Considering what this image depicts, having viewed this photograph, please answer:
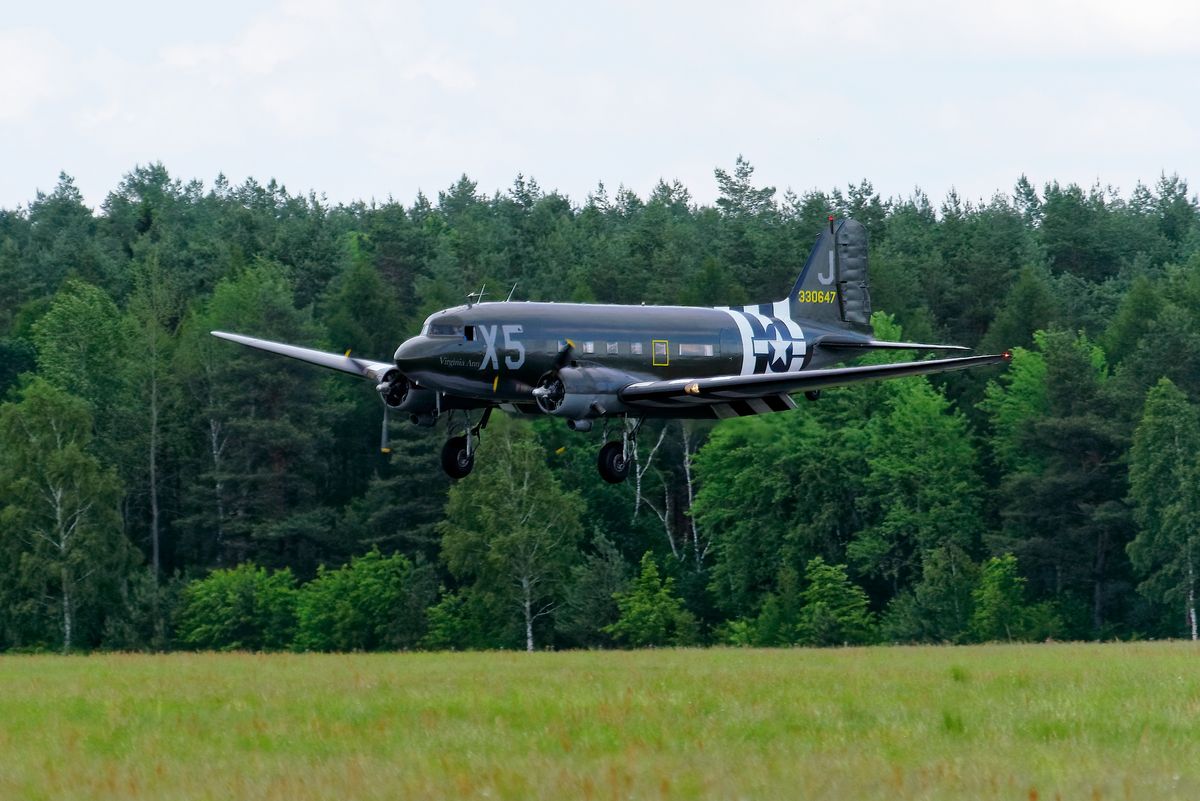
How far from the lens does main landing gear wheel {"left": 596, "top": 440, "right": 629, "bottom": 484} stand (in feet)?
138

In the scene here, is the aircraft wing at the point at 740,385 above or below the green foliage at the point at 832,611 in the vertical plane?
above

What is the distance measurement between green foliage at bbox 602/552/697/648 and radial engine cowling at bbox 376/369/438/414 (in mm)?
55017

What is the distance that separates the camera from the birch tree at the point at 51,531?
100 m

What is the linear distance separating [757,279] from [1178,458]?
34.5m

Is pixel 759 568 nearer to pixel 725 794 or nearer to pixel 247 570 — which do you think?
pixel 247 570

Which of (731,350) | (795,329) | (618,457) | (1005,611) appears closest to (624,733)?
(618,457)

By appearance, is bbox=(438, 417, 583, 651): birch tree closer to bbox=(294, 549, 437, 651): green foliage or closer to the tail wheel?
bbox=(294, 549, 437, 651): green foliage

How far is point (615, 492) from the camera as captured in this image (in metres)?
111

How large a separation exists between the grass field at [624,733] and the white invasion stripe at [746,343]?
23.2ft

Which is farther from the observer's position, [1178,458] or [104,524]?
[104,524]

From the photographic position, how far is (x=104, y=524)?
102875 millimetres

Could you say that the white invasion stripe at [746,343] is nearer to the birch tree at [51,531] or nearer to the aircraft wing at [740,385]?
the aircraft wing at [740,385]

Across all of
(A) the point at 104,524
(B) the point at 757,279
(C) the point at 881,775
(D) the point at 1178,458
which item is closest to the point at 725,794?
(C) the point at 881,775

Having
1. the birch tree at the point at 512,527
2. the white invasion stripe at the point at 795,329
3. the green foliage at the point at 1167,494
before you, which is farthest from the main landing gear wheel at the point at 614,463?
the green foliage at the point at 1167,494
